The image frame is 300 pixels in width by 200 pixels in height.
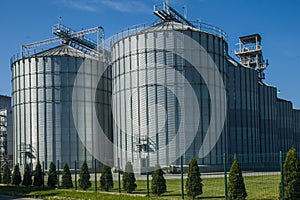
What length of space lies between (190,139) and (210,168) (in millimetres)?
3502

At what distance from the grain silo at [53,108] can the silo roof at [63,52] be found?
0.42 feet

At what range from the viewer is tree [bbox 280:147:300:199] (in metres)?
16.7

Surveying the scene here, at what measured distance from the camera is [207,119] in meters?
43.2

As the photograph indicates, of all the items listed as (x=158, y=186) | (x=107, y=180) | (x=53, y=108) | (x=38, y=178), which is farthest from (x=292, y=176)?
(x=53, y=108)

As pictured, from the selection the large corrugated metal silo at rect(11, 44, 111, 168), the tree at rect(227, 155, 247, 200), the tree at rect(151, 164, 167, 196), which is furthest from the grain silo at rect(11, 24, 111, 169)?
the tree at rect(227, 155, 247, 200)

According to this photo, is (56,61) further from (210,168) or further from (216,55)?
(210,168)

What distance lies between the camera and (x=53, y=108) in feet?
166

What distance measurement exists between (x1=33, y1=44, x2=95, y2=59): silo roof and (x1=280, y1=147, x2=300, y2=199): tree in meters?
39.8

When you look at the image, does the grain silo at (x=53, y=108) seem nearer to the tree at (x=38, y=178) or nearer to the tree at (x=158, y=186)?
the tree at (x=38, y=178)

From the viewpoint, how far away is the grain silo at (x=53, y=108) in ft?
165

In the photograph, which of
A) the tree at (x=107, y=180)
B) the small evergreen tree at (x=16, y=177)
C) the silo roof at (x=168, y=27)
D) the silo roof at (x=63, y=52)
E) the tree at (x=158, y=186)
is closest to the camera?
the tree at (x=158, y=186)

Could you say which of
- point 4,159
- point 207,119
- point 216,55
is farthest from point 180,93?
point 4,159

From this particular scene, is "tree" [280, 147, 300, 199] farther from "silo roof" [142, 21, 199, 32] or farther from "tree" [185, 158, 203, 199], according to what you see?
"silo roof" [142, 21, 199, 32]

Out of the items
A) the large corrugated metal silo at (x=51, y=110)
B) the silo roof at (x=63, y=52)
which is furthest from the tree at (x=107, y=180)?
the silo roof at (x=63, y=52)
